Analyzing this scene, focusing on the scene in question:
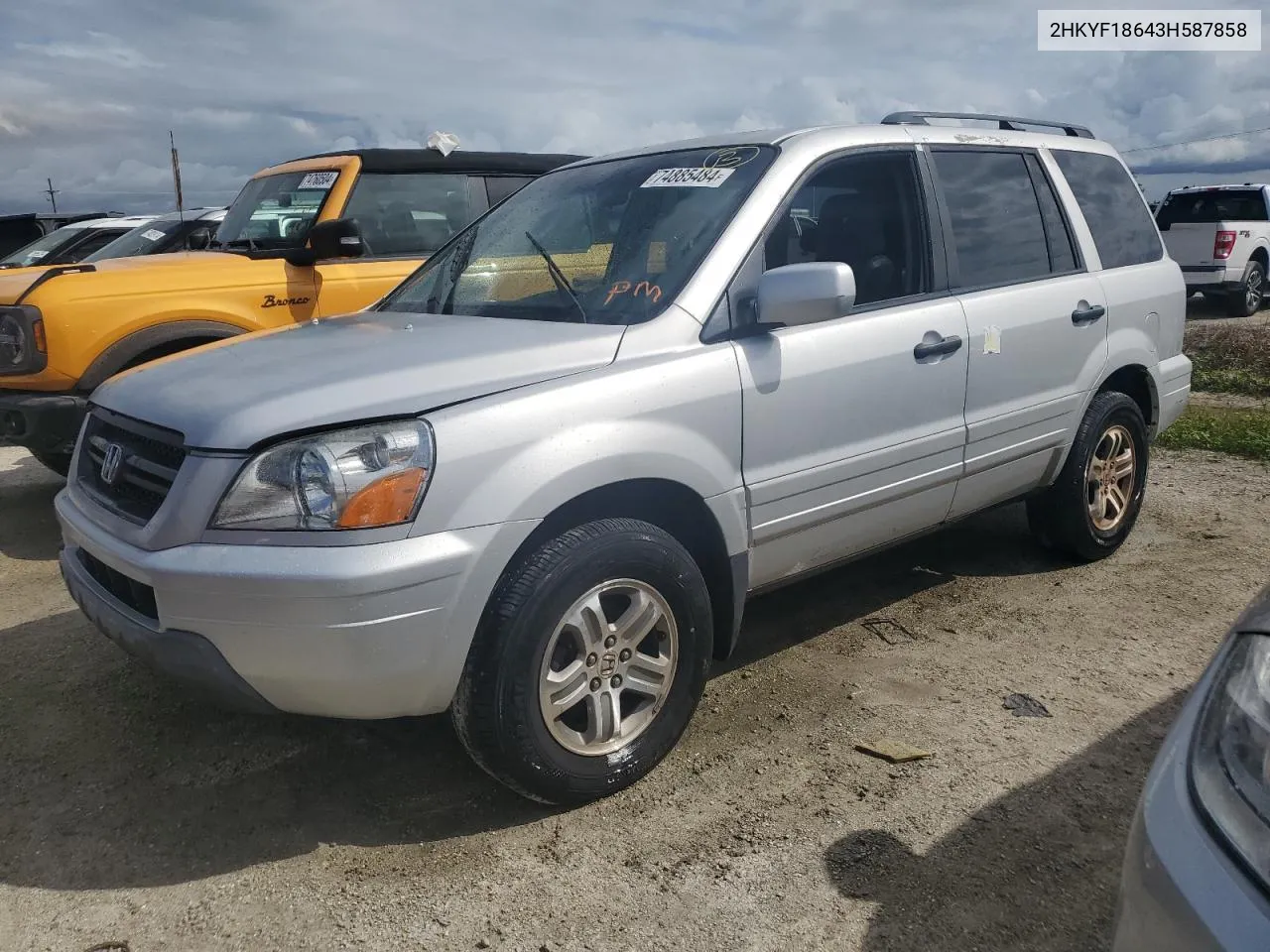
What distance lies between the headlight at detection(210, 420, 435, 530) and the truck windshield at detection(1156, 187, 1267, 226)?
1490 centimetres

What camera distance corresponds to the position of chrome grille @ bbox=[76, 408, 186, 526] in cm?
269

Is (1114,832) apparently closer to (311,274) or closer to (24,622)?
(24,622)

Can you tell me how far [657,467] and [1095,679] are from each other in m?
1.83

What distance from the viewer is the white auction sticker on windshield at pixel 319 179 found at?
616 centimetres

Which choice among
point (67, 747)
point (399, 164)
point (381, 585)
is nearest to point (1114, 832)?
point (381, 585)

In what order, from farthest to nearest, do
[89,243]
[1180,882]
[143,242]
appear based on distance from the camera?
[89,243], [143,242], [1180,882]

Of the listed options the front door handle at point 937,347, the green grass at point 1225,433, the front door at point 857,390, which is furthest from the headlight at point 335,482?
the green grass at point 1225,433

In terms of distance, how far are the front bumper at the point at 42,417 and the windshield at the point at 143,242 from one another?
10.1 feet

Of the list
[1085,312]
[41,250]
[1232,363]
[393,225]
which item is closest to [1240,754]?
[1085,312]

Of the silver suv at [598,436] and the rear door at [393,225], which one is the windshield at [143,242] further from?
the silver suv at [598,436]

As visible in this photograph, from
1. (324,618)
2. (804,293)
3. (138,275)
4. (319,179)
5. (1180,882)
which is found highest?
(319,179)

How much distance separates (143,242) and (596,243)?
589 cm

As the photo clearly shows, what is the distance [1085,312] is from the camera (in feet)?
14.1

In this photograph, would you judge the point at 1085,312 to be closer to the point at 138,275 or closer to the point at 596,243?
the point at 596,243
